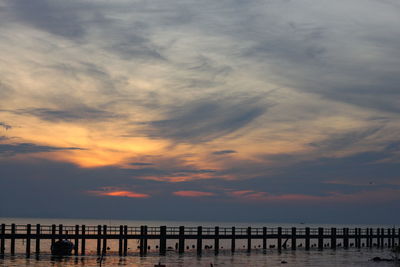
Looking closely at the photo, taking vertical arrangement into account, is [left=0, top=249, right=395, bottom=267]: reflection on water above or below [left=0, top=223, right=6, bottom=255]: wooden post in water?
below

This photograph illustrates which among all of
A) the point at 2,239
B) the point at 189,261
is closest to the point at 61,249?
the point at 2,239

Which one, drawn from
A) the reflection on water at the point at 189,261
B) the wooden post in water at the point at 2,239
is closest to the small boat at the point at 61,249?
the reflection on water at the point at 189,261

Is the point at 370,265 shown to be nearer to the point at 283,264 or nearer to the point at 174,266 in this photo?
the point at 283,264

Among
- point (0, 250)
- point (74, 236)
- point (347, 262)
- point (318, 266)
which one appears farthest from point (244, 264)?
point (0, 250)

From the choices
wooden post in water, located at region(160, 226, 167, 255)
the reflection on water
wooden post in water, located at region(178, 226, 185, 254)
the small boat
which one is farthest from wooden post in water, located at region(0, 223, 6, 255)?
wooden post in water, located at region(178, 226, 185, 254)

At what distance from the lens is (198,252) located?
254ft

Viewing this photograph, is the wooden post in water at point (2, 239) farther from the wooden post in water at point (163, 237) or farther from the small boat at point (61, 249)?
the wooden post in water at point (163, 237)

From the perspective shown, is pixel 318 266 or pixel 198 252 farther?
pixel 198 252

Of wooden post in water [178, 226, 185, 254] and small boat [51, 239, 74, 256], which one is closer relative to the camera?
small boat [51, 239, 74, 256]

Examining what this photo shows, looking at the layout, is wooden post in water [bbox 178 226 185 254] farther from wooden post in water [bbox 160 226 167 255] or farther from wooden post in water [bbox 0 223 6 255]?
wooden post in water [bbox 0 223 6 255]

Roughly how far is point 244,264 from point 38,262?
2117cm

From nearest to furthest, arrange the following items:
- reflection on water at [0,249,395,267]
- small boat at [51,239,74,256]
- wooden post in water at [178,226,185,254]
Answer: reflection on water at [0,249,395,267] < small boat at [51,239,74,256] < wooden post in water at [178,226,185,254]

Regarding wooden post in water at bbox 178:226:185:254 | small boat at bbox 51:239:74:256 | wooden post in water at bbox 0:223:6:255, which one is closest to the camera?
wooden post in water at bbox 0:223:6:255

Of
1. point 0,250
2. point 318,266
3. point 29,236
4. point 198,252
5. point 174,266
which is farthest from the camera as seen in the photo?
point 198,252
